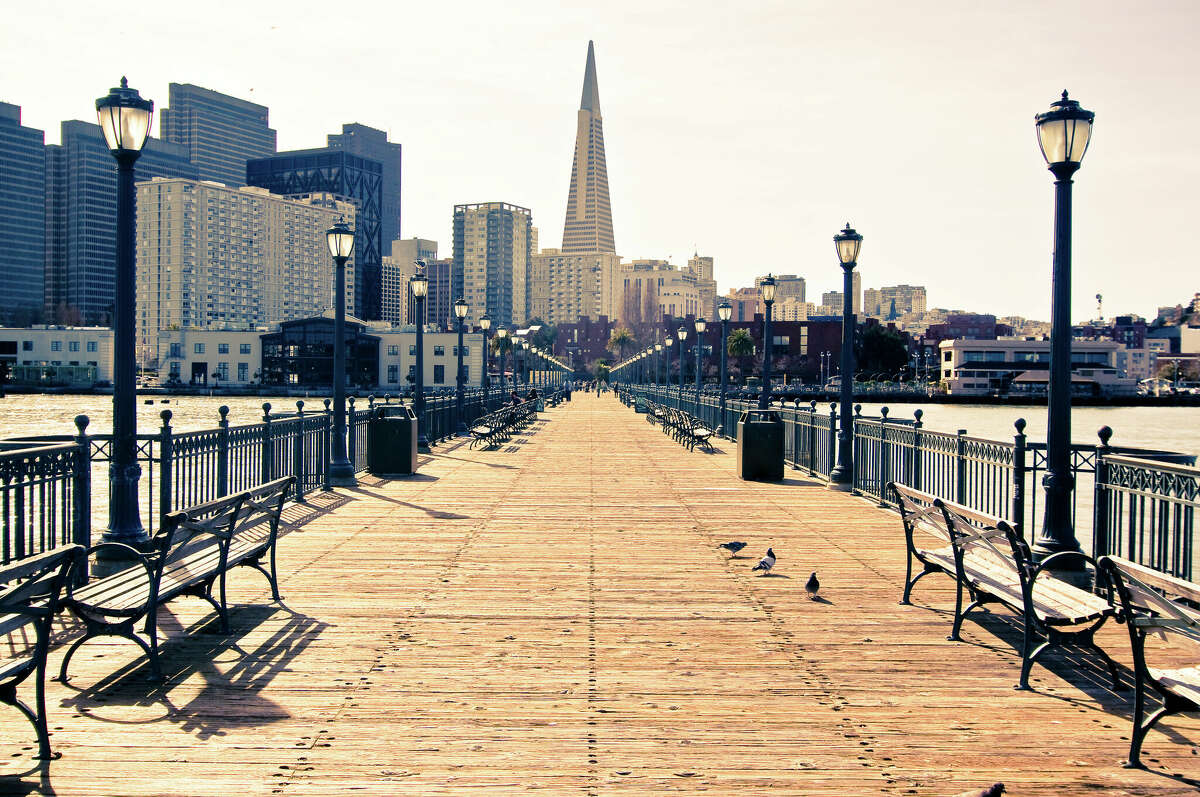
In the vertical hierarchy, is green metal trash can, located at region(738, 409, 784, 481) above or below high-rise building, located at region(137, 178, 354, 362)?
below

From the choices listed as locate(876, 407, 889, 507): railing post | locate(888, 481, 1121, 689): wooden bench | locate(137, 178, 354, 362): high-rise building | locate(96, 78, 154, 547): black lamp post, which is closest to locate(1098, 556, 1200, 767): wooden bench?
locate(888, 481, 1121, 689): wooden bench

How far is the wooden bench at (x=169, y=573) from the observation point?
17.4 ft

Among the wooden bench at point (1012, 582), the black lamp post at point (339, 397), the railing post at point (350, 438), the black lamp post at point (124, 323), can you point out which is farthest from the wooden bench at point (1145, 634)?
the railing post at point (350, 438)

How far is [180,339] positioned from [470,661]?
496ft

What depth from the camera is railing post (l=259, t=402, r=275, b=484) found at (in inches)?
502

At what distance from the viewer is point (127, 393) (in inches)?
335

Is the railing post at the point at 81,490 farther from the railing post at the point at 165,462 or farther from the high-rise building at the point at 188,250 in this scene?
the high-rise building at the point at 188,250

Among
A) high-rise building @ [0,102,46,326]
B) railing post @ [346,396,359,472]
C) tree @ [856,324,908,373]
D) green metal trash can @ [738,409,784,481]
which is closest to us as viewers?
railing post @ [346,396,359,472]

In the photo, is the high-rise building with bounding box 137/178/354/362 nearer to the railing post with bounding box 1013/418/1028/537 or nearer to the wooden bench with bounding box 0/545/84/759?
the railing post with bounding box 1013/418/1028/537

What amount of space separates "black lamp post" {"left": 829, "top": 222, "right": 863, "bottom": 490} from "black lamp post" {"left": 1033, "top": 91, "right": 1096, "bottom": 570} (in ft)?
21.8

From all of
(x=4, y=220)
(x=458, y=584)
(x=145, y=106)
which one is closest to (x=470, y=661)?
(x=458, y=584)

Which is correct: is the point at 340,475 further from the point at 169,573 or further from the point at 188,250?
the point at 188,250

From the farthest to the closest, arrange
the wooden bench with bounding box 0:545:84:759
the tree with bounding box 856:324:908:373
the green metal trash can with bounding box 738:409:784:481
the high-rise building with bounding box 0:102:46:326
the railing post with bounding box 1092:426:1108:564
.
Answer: the high-rise building with bounding box 0:102:46:326 < the tree with bounding box 856:324:908:373 < the green metal trash can with bounding box 738:409:784:481 < the railing post with bounding box 1092:426:1108:564 < the wooden bench with bounding box 0:545:84:759

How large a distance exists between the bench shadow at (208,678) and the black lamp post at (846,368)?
10787mm
